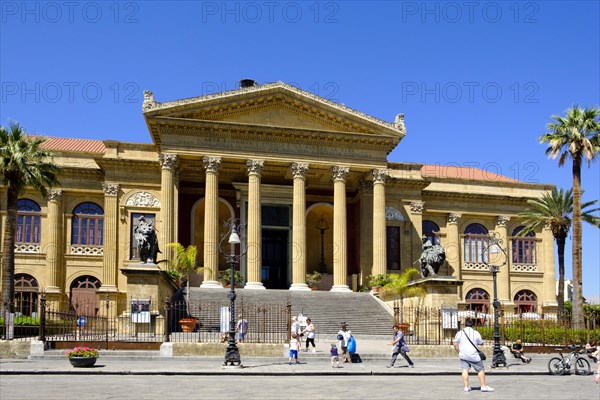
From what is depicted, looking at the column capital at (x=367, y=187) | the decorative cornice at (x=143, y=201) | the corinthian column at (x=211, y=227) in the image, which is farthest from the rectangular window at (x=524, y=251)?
the decorative cornice at (x=143, y=201)

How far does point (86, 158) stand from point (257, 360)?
2535cm

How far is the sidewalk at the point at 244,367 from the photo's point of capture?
21.2m

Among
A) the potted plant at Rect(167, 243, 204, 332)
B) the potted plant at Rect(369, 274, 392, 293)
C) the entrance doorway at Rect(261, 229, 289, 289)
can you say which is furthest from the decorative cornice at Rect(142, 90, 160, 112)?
the potted plant at Rect(369, 274, 392, 293)

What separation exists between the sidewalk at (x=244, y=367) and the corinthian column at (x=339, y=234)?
16177 millimetres

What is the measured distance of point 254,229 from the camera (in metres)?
43.0

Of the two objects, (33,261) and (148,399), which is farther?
(33,261)

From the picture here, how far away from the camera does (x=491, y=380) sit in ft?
67.9

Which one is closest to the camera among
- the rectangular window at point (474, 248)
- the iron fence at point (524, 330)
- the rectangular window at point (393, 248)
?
the iron fence at point (524, 330)

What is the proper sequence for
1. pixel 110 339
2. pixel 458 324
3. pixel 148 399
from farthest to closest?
pixel 458 324, pixel 110 339, pixel 148 399

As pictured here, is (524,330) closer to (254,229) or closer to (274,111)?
(254,229)

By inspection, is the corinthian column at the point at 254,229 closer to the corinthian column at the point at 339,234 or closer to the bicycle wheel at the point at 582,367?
the corinthian column at the point at 339,234

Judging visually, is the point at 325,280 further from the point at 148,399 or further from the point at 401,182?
the point at 148,399

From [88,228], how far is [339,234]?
15.4m

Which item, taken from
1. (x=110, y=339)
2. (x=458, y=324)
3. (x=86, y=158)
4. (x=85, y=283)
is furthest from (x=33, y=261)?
(x=458, y=324)
